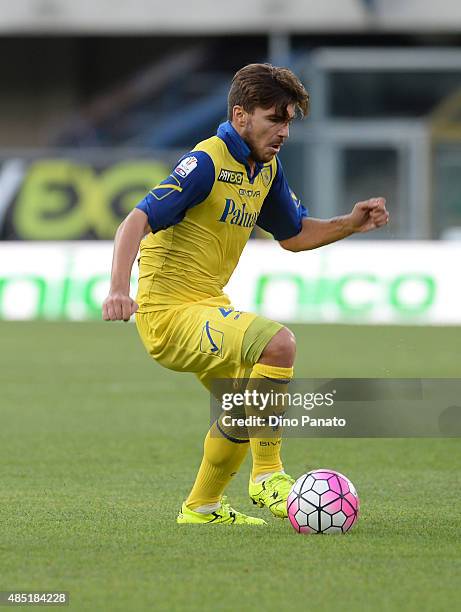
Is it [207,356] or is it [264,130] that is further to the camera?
[264,130]

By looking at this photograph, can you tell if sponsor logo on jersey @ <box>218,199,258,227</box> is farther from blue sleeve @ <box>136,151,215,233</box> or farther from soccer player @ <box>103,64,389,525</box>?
blue sleeve @ <box>136,151,215,233</box>

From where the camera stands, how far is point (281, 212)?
21.6 feet

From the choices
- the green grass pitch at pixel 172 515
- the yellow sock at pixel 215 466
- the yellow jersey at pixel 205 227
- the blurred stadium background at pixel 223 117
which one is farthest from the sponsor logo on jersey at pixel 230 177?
the blurred stadium background at pixel 223 117

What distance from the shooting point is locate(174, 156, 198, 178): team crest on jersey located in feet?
19.4

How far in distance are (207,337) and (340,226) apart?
1102mm

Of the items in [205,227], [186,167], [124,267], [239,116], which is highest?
[239,116]

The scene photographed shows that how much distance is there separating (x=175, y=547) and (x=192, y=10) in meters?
24.1

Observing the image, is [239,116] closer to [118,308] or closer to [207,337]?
[207,337]

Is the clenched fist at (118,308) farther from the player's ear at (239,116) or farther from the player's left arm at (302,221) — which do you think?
the player's left arm at (302,221)

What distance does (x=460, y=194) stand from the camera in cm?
2567

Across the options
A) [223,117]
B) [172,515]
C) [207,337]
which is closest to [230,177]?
[207,337]

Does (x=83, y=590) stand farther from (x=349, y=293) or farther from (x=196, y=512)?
(x=349, y=293)

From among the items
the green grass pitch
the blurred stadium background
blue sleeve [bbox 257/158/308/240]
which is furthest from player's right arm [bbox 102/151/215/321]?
the blurred stadium background

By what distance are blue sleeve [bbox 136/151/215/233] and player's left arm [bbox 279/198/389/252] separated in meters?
0.87
